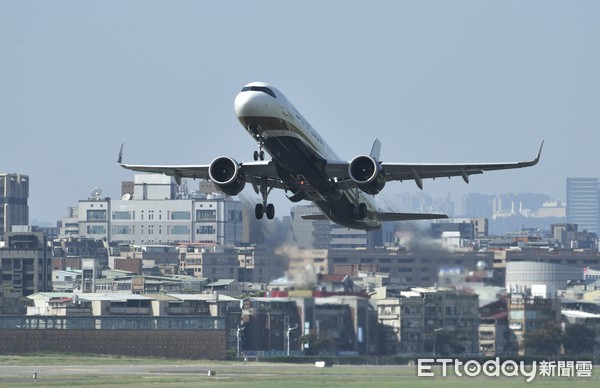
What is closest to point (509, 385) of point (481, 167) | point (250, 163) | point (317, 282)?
point (481, 167)

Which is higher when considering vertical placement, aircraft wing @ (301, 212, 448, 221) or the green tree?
aircraft wing @ (301, 212, 448, 221)

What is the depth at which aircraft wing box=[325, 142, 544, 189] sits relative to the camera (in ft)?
299

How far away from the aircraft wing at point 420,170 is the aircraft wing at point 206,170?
3.17 metres

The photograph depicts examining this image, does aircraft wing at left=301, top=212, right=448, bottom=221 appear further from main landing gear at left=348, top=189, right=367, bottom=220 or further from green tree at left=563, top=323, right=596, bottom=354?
green tree at left=563, top=323, right=596, bottom=354

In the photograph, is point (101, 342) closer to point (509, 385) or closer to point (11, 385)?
point (11, 385)

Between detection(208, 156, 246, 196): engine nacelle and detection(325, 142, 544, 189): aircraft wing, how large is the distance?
15.9ft

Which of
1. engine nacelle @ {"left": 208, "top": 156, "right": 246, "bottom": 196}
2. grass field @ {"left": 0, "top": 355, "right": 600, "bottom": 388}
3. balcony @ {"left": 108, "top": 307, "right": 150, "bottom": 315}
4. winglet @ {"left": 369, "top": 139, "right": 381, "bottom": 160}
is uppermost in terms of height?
winglet @ {"left": 369, "top": 139, "right": 381, "bottom": 160}

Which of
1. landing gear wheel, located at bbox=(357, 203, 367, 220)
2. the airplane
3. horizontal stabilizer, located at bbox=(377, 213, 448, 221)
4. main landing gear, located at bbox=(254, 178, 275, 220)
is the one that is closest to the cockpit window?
the airplane

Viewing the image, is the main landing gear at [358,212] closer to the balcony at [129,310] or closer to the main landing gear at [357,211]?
the main landing gear at [357,211]

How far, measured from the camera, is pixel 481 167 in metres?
93.6

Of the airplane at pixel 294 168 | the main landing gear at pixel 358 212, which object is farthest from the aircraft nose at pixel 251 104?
the main landing gear at pixel 358 212

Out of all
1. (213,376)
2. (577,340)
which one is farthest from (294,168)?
(577,340)

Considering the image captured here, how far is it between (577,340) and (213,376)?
33.7m

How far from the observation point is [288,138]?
88.2 metres
